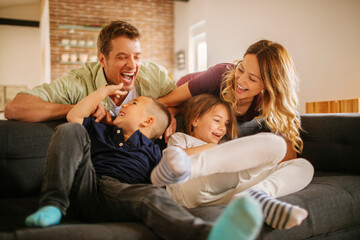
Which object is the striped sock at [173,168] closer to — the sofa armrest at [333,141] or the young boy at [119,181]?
the young boy at [119,181]

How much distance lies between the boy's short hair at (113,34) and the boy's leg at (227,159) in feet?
3.39

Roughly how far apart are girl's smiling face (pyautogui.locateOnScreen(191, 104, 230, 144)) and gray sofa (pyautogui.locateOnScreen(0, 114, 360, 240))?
50 cm

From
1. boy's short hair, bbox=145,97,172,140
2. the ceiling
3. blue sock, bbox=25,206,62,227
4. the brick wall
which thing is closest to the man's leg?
boy's short hair, bbox=145,97,172,140

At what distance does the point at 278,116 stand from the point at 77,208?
1186 millimetres

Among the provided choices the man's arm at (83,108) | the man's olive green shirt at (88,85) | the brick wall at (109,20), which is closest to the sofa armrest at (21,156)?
the man's arm at (83,108)

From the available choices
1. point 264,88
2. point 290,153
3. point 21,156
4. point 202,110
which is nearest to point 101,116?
point 21,156

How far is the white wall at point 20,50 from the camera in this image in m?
8.39

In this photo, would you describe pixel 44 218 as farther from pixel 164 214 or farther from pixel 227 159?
pixel 227 159

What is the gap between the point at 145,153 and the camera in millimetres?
1430

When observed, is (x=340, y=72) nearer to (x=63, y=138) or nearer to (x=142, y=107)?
(x=142, y=107)

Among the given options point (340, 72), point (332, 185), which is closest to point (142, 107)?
point (332, 185)

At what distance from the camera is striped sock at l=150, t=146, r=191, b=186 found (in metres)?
0.97

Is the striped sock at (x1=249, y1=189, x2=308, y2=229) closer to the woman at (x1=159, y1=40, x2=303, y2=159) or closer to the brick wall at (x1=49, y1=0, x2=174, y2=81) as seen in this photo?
the woman at (x1=159, y1=40, x2=303, y2=159)

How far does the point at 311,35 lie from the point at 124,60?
2.51 metres
